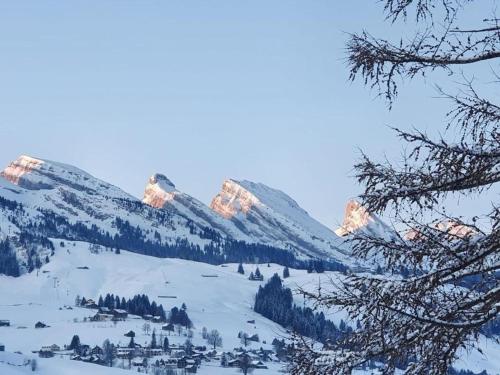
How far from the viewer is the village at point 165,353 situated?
133062mm

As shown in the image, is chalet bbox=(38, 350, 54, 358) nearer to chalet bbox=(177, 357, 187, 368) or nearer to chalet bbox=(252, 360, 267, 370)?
chalet bbox=(177, 357, 187, 368)

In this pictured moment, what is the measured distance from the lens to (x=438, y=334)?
23.5 feet

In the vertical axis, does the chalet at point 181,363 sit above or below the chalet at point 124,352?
above

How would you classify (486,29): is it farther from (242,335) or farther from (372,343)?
(242,335)

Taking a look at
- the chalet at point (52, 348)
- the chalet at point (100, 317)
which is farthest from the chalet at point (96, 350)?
the chalet at point (100, 317)

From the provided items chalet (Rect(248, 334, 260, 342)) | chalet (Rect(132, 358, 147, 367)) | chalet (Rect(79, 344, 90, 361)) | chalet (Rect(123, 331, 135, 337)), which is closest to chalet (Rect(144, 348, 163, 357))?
chalet (Rect(132, 358, 147, 367))

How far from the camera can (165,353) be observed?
147500mm

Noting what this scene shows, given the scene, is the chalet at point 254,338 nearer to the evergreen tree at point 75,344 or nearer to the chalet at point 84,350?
the chalet at point 84,350

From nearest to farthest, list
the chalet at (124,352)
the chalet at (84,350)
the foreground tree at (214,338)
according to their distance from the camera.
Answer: the chalet at (124,352) < the chalet at (84,350) < the foreground tree at (214,338)

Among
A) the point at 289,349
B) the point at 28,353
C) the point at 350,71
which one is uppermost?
the point at 350,71

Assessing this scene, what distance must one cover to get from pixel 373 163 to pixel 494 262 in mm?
1775

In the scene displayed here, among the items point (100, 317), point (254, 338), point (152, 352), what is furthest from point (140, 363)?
point (100, 317)

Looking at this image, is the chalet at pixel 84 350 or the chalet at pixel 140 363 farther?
the chalet at pixel 84 350

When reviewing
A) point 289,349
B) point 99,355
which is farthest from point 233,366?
point 289,349
